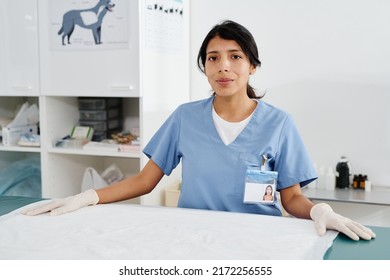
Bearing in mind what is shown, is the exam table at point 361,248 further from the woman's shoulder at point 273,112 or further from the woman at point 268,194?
the woman's shoulder at point 273,112

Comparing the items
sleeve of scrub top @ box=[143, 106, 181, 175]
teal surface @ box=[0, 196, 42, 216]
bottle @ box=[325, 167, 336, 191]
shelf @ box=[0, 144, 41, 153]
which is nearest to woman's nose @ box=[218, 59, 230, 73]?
sleeve of scrub top @ box=[143, 106, 181, 175]

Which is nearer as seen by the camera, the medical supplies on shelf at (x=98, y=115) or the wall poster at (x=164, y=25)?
the wall poster at (x=164, y=25)

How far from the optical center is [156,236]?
1.17m

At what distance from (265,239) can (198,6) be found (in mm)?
2004

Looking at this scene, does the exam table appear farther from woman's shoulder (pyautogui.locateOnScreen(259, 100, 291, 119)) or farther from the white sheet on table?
woman's shoulder (pyautogui.locateOnScreen(259, 100, 291, 119))

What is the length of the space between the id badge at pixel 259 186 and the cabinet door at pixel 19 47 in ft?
5.19

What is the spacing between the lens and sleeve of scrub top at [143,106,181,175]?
1763mm

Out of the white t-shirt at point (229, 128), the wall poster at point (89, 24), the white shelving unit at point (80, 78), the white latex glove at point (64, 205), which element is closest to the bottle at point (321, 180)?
the white shelving unit at point (80, 78)

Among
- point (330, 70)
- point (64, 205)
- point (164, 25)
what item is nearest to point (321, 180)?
point (330, 70)

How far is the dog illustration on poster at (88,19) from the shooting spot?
241 cm

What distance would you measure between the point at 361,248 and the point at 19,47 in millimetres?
2217

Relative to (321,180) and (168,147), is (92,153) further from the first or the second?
(321,180)

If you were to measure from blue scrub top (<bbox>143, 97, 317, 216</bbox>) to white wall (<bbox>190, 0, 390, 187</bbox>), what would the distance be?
1.02 m
